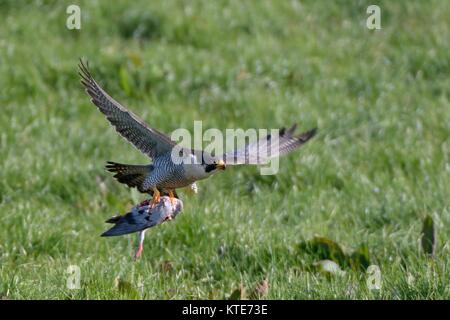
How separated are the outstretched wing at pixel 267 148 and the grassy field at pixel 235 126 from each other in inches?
21.2

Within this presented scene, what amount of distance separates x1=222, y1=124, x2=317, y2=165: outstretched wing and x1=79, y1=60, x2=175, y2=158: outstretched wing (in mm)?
473

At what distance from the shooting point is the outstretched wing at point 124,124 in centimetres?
457

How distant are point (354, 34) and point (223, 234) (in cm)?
422

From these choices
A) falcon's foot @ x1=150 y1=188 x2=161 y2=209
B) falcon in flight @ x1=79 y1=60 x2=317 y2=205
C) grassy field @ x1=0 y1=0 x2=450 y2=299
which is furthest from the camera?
grassy field @ x1=0 y1=0 x2=450 y2=299

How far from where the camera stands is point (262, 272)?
547cm

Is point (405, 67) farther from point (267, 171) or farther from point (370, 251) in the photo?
point (370, 251)

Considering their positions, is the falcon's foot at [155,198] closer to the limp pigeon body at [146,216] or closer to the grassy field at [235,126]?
the limp pigeon body at [146,216]

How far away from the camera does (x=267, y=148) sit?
5.51 meters

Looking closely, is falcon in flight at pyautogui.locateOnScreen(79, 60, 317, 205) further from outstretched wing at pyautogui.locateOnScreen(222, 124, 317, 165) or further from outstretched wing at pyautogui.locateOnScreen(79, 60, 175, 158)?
outstretched wing at pyautogui.locateOnScreen(222, 124, 317, 165)

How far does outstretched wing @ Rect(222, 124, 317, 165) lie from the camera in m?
5.12

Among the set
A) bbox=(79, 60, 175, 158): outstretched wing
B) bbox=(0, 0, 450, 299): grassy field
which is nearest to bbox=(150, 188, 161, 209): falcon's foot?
bbox=(79, 60, 175, 158): outstretched wing


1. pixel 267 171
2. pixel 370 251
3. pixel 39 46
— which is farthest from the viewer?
pixel 39 46
